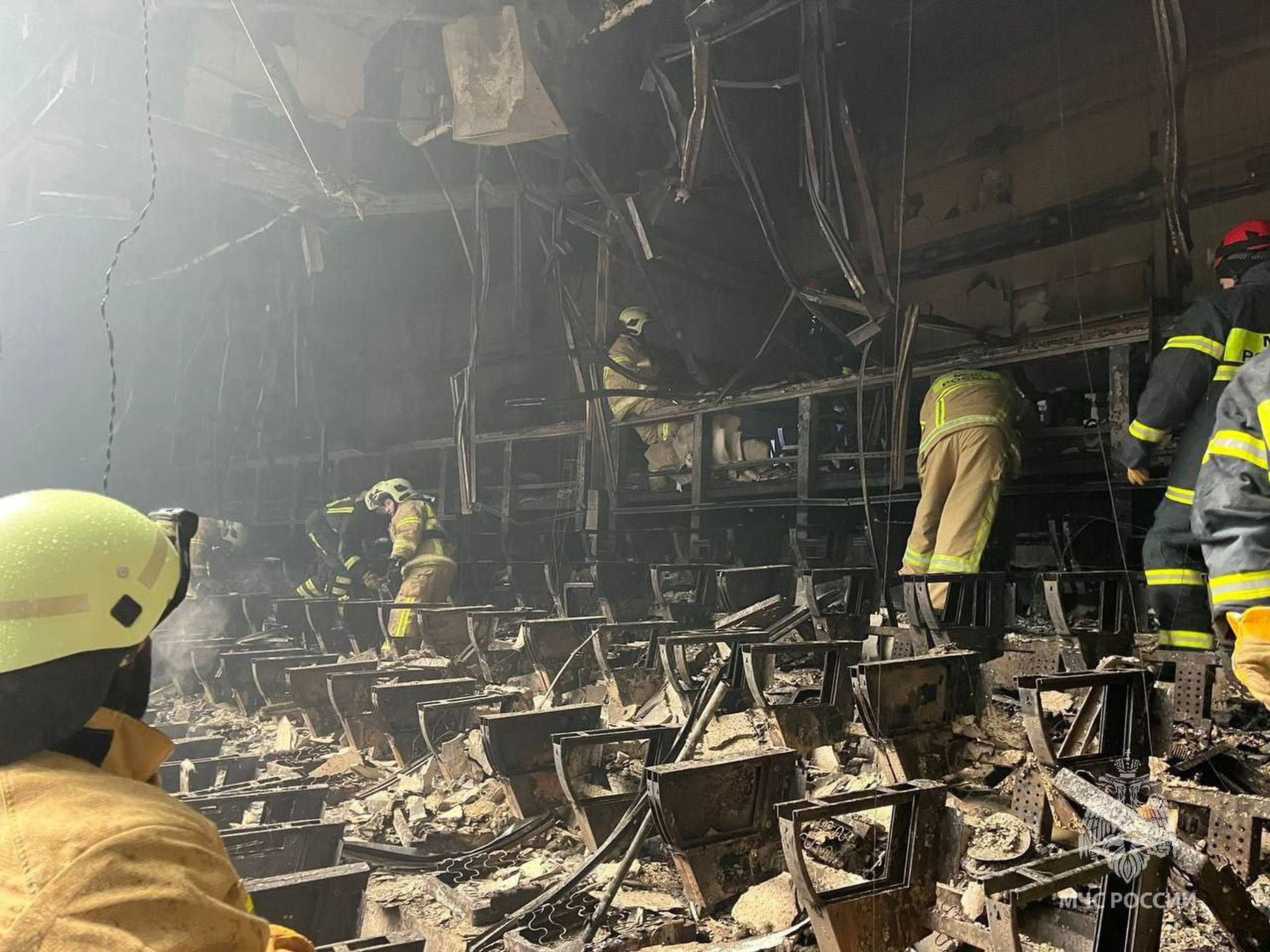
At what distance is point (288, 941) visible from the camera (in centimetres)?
135

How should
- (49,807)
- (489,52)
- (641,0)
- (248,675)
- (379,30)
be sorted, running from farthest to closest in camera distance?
1. (248,675)
2. (379,30)
3. (489,52)
4. (641,0)
5. (49,807)

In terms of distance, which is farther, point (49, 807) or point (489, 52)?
point (489, 52)

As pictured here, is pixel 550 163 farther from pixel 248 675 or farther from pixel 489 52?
pixel 248 675

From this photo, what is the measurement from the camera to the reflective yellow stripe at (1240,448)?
6.94 ft

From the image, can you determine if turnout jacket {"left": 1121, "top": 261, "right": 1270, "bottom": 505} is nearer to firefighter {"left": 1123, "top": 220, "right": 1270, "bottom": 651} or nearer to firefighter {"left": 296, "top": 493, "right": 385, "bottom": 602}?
firefighter {"left": 1123, "top": 220, "right": 1270, "bottom": 651}

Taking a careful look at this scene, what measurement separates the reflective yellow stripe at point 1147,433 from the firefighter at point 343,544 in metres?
8.12

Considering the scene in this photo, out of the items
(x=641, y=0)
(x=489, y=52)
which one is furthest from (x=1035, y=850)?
(x=489, y=52)

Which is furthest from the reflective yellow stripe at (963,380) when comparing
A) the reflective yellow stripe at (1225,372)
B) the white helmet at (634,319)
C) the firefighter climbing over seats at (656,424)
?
the white helmet at (634,319)

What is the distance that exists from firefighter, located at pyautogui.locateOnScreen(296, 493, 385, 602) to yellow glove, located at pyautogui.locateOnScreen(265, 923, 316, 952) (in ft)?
27.2

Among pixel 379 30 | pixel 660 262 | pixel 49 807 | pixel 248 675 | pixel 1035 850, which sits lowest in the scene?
pixel 248 675

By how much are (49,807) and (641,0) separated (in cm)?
559

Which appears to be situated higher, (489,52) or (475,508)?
(489,52)

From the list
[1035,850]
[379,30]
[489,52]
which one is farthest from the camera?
[379,30]

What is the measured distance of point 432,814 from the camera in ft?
13.5
